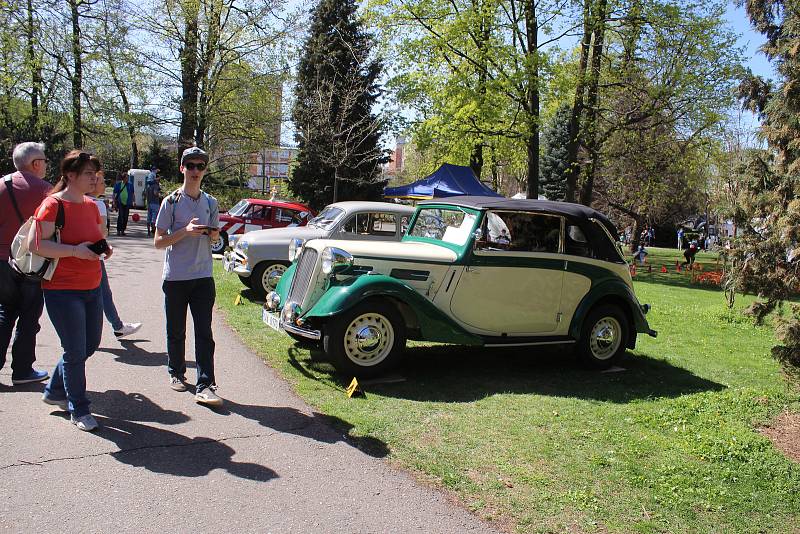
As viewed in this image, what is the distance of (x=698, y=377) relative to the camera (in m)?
7.32

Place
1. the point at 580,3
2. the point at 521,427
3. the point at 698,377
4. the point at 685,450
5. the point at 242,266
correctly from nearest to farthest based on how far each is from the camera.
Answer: the point at 685,450, the point at 521,427, the point at 698,377, the point at 242,266, the point at 580,3

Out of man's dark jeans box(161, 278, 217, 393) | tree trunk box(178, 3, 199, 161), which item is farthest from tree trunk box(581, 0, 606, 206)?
man's dark jeans box(161, 278, 217, 393)

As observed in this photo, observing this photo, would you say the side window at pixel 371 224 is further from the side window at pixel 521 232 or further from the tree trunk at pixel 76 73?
the tree trunk at pixel 76 73

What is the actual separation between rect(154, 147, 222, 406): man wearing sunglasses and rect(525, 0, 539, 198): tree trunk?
57.0 feet

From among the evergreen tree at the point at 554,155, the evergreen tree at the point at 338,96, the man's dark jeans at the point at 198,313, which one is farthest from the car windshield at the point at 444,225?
the evergreen tree at the point at 554,155

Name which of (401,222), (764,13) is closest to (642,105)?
(764,13)

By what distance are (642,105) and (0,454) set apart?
23417mm

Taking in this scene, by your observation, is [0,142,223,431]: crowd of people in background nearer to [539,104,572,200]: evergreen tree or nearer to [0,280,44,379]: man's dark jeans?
[0,280,44,379]: man's dark jeans

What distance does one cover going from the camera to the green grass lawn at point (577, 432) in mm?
3848

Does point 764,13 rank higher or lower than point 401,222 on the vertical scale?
higher

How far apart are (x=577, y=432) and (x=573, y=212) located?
3.13 metres

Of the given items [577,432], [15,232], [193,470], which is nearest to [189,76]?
[15,232]

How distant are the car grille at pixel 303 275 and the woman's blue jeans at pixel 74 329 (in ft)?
7.78

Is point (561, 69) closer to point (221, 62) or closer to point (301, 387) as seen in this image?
point (221, 62)
